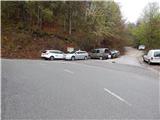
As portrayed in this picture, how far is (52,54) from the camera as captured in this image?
48938 mm

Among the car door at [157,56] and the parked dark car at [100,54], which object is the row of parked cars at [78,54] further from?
the car door at [157,56]

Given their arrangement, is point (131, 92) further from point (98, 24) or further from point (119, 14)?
point (119, 14)

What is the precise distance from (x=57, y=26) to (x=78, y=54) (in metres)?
11.5

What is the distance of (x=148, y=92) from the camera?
43.9ft

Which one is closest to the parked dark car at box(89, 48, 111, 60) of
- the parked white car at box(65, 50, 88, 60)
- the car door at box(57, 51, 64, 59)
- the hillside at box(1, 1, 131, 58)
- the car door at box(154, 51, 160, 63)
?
the hillside at box(1, 1, 131, 58)

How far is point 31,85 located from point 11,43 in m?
36.7

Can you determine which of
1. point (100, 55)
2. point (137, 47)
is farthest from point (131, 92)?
point (137, 47)

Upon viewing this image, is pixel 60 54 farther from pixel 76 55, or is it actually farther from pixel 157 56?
pixel 157 56

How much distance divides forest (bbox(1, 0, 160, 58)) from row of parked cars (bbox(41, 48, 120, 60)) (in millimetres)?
1807

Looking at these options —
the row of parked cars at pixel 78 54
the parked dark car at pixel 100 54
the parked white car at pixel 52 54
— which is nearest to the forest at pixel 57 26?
the parked white car at pixel 52 54

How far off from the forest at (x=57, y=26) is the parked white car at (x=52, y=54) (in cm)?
131

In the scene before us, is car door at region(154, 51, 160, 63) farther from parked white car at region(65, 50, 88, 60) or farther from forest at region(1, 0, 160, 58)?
A: forest at region(1, 0, 160, 58)

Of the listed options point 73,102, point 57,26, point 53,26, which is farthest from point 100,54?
point 73,102

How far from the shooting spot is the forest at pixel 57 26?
5097cm
